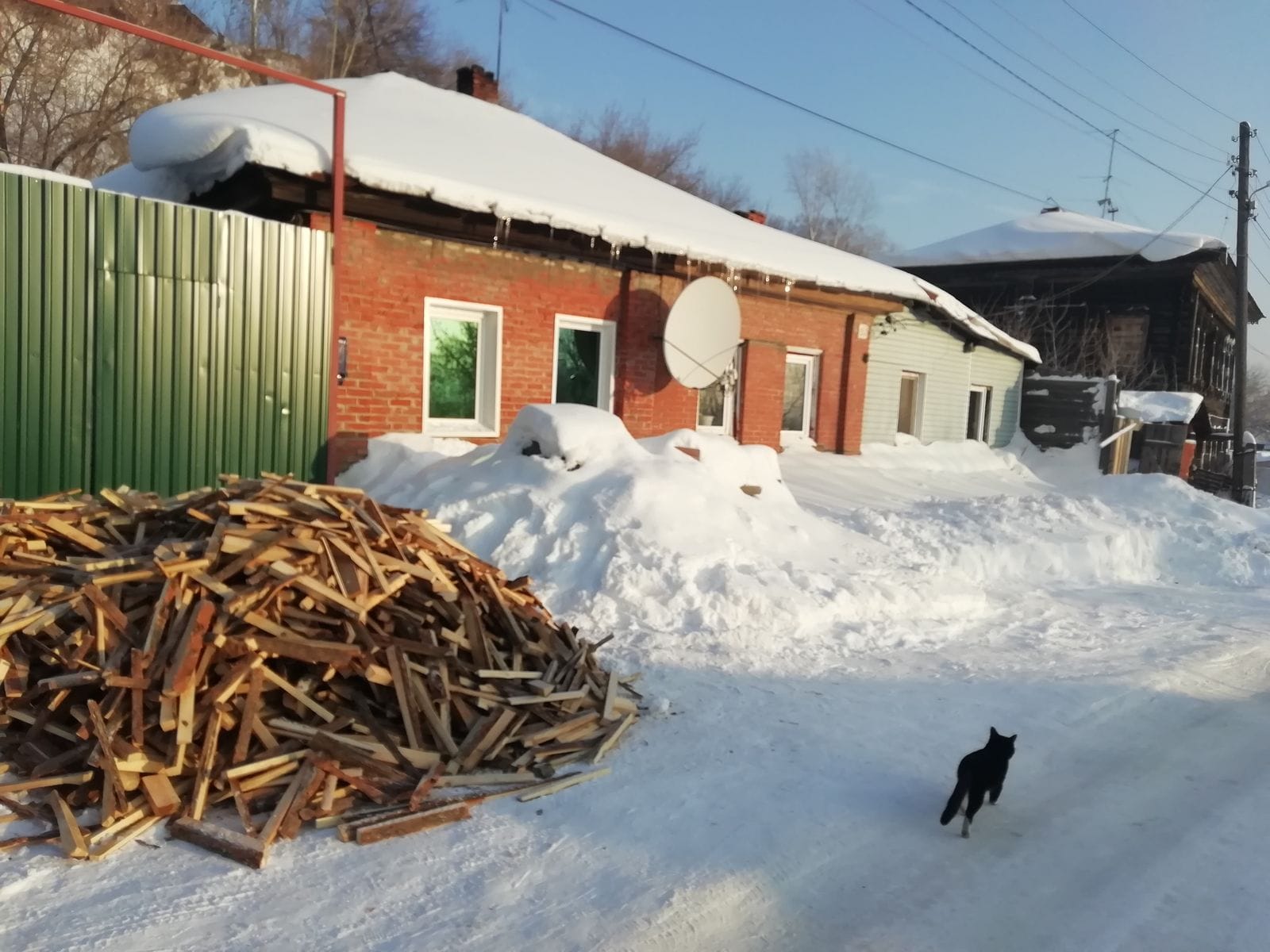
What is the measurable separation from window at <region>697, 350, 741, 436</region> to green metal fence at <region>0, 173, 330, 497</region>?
5652 mm

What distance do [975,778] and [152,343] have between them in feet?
20.6

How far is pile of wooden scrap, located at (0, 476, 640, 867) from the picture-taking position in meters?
3.39

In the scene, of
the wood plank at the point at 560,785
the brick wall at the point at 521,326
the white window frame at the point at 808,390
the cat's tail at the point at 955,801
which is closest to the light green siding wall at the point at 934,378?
the white window frame at the point at 808,390

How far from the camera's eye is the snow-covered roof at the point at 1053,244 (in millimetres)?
25797

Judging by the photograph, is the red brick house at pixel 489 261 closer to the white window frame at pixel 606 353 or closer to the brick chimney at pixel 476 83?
the white window frame at pixel 606 353

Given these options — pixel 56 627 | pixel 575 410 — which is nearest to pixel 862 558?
pixel 575 410

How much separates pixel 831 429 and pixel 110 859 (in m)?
11.9

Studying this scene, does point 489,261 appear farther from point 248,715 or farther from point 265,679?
point 248,715

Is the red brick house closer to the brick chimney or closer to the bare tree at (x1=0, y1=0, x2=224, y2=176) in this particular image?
the brick chimney

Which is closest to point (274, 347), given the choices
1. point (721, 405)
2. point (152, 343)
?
point (152, 343)

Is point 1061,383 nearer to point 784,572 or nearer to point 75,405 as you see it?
point 784,572

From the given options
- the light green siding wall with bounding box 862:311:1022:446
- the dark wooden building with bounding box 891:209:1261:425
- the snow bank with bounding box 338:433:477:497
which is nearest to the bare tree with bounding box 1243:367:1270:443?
the dark wooden building with bounding box 891:209:1261:425

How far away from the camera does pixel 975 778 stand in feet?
11.8

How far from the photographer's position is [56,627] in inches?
151
